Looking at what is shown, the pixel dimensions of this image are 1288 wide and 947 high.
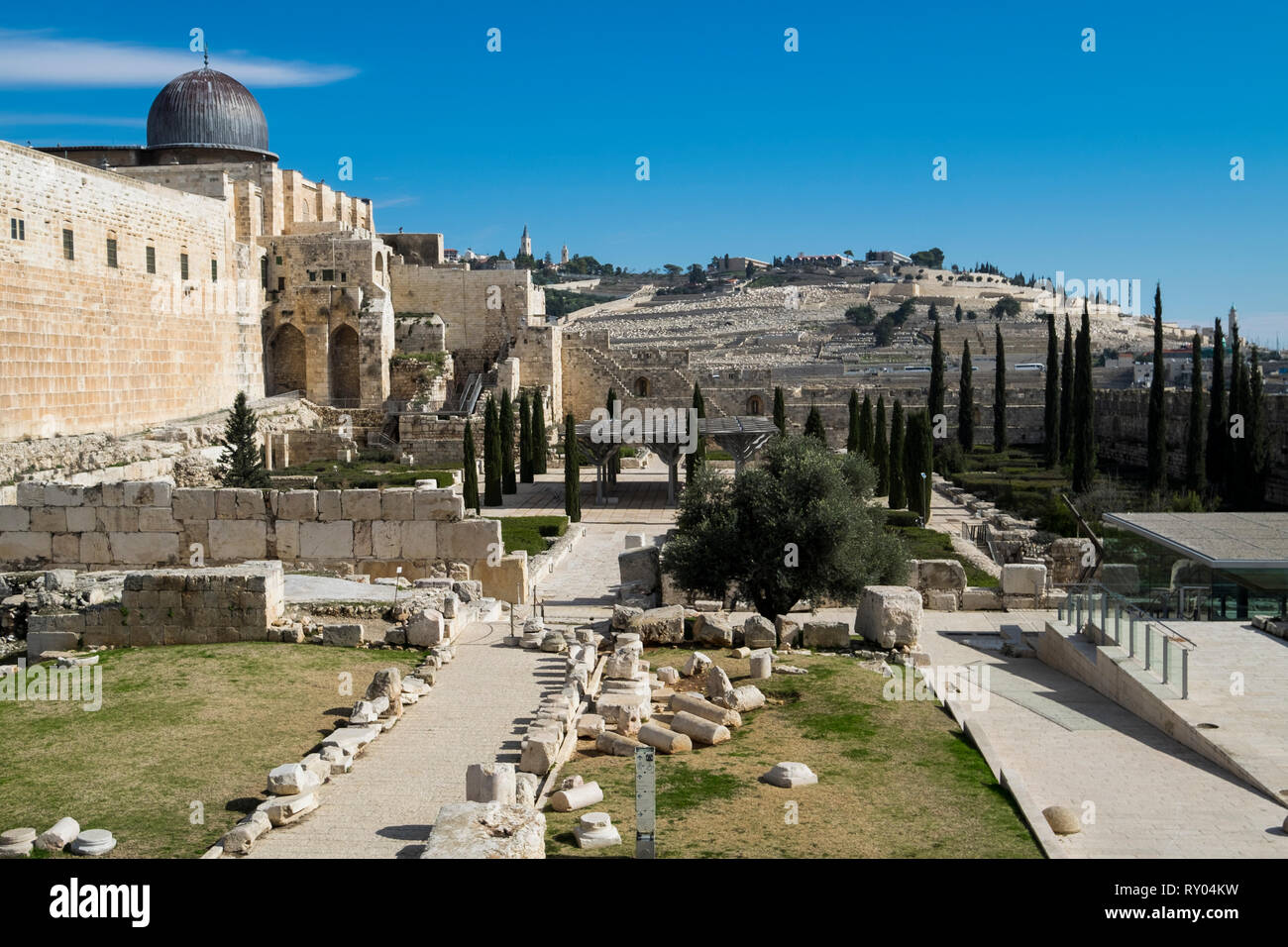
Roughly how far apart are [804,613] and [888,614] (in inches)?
98.9

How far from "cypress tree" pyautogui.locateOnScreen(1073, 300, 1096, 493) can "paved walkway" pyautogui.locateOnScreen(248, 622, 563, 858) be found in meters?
22.3

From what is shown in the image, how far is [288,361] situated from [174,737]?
32.8 metres

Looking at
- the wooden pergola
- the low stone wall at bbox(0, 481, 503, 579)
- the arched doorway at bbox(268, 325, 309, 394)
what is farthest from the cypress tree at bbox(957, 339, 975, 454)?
the low stone wall at bbox(0, 481, 503, 579)

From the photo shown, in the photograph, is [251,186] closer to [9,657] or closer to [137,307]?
[137,307]

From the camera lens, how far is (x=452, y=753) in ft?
25.8

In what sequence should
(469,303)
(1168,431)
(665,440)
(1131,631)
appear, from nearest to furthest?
(1131,631)
(665,440)
(1168,431)
(469,303)

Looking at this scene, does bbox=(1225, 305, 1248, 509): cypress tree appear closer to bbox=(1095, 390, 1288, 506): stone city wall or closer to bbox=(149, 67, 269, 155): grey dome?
bbox=(1095, 390, 1288, 506): stone city wall

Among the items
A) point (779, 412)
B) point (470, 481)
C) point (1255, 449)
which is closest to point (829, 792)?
point (470, 481)

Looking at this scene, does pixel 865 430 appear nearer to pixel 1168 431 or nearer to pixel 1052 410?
pixel 1052 410

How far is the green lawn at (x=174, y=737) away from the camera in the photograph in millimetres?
6508

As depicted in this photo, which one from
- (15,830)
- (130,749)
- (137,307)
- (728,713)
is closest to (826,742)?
(728,713)

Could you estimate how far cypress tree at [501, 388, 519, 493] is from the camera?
100ft

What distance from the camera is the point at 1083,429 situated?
99.9ft

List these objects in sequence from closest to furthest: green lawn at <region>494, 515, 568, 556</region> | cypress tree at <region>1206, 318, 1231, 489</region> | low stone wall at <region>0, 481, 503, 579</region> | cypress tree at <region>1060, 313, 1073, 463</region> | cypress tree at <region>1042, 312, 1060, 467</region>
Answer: low stone wall at <region>0, 481, 503, 579</region>, green lawn at <region>494, 515, 568, 556</region>, cypress tree at <region>1206, 318, 1231, 489</region>, cypress tree at <region>1060, 313, 1073, 463</region>, cypress tree at <region>1042, 312, 1060, 467</region>
